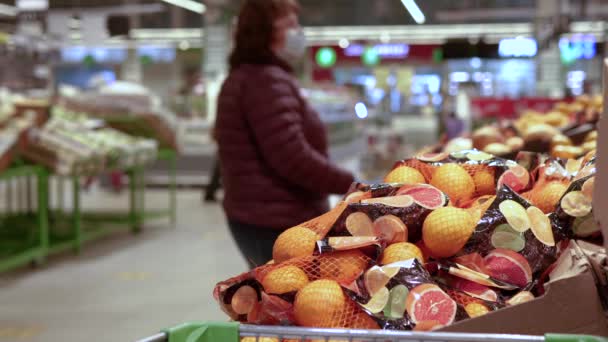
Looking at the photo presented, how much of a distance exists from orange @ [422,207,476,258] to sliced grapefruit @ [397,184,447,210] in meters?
0.03

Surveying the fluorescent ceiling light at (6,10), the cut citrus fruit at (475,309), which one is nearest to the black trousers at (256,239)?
the cut citrus fruit at (475,309)

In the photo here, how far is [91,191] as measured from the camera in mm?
10836

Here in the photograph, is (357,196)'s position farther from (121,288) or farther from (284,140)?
(121,288)

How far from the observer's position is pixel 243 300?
1037 mm

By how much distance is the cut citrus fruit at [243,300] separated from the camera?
104 centimetres

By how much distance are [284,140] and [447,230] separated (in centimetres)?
150

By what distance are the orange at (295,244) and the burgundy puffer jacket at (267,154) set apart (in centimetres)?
137

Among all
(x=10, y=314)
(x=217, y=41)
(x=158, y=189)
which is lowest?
(x=158, y=189)

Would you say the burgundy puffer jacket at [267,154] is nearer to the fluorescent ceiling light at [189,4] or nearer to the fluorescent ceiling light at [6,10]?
the fluorescent ceiling light at [6,10]

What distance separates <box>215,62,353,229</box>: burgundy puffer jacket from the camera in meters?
2.57

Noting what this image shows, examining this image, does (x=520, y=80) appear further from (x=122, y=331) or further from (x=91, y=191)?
(x=122, y=331)

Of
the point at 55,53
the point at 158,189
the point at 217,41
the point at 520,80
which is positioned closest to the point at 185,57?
the point at 217,41

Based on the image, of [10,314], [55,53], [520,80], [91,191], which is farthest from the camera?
[520,80]

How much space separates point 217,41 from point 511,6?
20.9 ft
